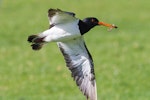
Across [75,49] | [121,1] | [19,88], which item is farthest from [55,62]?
[121,1]

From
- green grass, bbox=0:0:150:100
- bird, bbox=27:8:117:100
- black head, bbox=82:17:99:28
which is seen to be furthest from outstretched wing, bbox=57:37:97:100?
green grass, bbox=0:0:150:100

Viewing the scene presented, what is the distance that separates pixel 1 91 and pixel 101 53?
175 inches

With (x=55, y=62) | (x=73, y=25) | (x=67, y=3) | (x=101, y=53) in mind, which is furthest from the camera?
(x=67, y=3)

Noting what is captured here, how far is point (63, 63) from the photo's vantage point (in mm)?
15711

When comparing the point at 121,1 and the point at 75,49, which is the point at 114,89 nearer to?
the point at 75,49

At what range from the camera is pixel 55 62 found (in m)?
15.8

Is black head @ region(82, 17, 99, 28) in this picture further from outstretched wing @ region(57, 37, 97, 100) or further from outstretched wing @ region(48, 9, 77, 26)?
outstretched wing @ region(57, 37, 97, 100)

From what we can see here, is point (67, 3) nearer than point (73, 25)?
No

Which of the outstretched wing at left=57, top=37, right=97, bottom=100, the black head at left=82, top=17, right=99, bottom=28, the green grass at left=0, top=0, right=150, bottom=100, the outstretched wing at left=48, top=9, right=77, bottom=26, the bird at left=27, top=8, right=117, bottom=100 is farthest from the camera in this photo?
the green grass at left=0, top=0, right=150, bottom=100

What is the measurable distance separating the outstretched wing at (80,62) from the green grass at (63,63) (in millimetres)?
2883

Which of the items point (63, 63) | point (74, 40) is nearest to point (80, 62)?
point (74, 40)

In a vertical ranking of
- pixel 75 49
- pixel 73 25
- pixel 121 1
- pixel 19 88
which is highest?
pixel 73 25

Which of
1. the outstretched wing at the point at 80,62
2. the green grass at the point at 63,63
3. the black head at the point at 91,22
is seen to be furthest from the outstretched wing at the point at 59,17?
the green grass at the point at 63,63

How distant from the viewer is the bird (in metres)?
8.06
